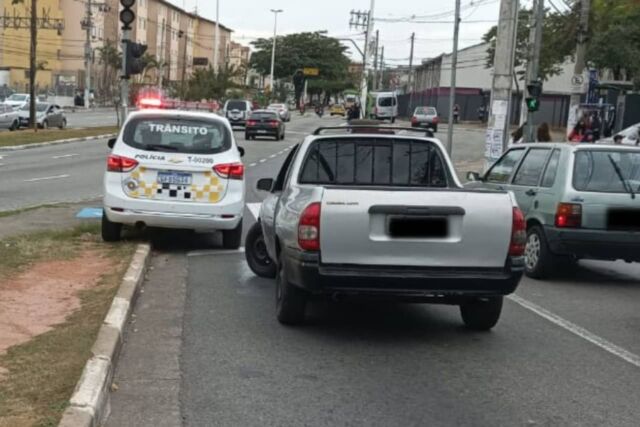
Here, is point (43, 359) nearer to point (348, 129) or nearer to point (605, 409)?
point (605, 409)

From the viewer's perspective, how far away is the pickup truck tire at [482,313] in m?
7.03

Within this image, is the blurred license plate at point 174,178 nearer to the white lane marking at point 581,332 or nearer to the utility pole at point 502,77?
the white lane marking at point 581,332

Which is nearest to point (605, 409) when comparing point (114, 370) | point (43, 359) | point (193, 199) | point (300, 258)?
point (300, 258)

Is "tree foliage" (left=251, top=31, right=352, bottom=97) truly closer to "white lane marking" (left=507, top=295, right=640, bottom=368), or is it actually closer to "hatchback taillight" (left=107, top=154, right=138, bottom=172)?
"hatchback taillight" (left=107, top=154, right=138, bottom=172)

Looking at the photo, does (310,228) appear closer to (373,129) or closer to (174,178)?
(373,129)

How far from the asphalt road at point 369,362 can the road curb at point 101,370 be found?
129mm

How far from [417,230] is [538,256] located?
3.83m

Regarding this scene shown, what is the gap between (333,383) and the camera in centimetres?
565

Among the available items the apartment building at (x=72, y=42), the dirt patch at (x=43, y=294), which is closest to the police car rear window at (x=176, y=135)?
the dirt patch at (x=43, y=294)

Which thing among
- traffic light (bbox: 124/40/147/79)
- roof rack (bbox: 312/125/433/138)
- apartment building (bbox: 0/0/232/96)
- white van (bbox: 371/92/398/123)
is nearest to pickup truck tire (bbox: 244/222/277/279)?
roof rack (bbox: 312/125/433/138)

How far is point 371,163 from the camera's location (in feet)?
25.9

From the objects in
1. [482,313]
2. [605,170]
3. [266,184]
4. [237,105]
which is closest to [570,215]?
[605,170]

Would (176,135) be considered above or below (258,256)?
above

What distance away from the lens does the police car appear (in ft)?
33.8
